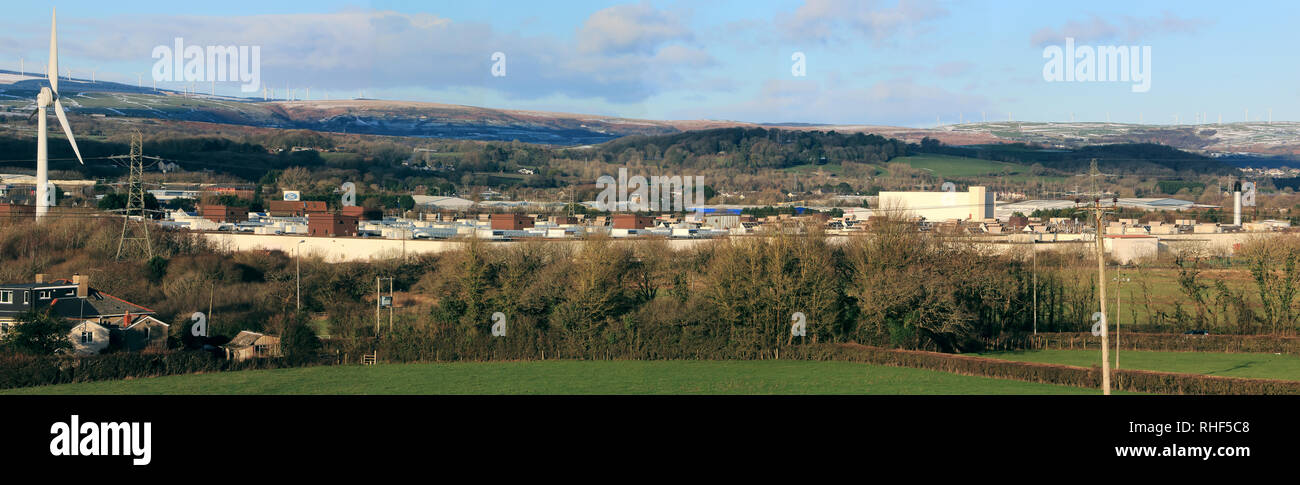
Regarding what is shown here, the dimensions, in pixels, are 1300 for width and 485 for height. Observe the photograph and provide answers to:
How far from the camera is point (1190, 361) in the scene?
2917cm

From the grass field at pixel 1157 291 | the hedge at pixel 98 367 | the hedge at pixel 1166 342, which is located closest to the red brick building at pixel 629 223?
the grass field at pixel 1157 291

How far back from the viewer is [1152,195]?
117125mm

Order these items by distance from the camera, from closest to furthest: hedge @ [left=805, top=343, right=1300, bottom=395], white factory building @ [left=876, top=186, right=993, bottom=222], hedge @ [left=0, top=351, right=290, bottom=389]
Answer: hedge @ [left=805, top=343, right=1300, bottom=395]
hedge @ [left=0, top=351, right=290, bottom=389]
white factory building @ [left=876, top=186, right=993, bottom=222]

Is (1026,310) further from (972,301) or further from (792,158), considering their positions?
(792,158)

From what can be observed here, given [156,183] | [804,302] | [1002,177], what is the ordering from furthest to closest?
[1002,177] → [156,183] → [804,302]

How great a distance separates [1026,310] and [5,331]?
3269cm

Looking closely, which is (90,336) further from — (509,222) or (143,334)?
(509,222)

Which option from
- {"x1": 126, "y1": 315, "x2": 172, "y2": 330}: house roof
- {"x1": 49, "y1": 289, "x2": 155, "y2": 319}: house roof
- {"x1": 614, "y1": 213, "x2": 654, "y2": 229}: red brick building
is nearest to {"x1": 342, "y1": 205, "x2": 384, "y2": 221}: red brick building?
{"x1": 614, "y1": 213, "x2": 654, "y2": 229}: red brick building

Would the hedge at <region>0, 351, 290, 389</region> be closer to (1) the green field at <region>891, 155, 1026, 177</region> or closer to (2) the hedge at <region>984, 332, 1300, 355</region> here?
(2) the hedge at <region>984, 332, 1300, 355</region>

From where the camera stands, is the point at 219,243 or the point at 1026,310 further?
the point at 219,243

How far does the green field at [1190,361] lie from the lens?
26812 mm

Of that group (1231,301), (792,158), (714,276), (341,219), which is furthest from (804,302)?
(792,158)

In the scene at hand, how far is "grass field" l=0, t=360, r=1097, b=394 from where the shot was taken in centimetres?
2422

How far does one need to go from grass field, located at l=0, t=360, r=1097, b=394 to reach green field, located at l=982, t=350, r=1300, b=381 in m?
4.57
